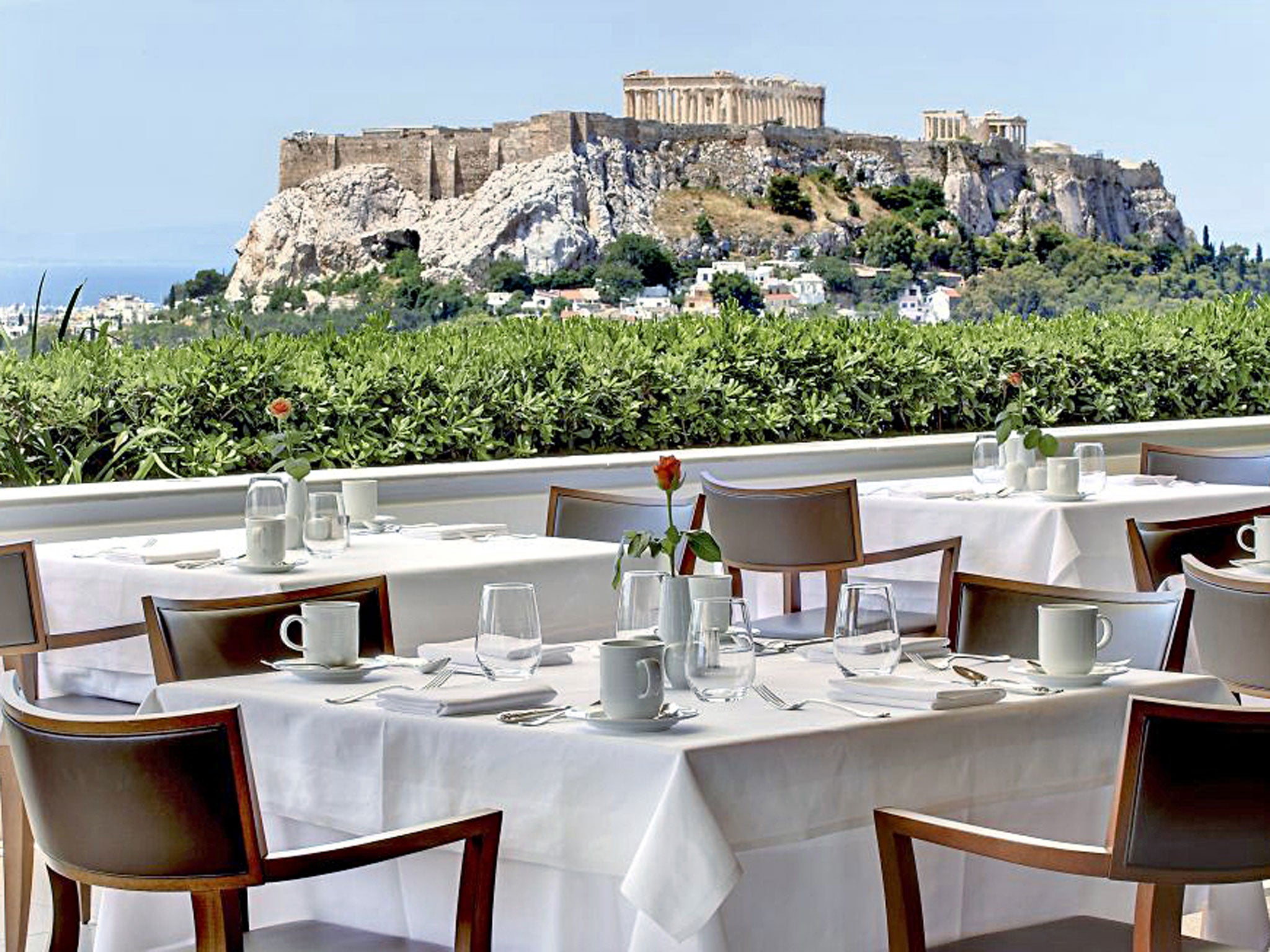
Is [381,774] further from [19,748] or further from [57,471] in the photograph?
[57,471]

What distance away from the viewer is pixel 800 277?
1417 cm

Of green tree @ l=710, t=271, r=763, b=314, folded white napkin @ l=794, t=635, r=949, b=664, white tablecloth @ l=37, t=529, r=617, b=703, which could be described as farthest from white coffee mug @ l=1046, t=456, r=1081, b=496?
green tree @ l=710, t=271, r=763, b=314

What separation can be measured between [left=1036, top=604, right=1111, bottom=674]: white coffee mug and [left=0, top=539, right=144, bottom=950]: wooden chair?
2.01 m

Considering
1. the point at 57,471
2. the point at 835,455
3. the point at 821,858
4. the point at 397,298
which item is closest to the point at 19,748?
the point at 821,858

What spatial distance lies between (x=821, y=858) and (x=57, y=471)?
4669 mm

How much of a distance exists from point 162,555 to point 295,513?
321 mm

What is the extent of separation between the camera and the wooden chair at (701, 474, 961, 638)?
543 centimetres

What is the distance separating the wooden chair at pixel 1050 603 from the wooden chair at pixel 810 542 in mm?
1591

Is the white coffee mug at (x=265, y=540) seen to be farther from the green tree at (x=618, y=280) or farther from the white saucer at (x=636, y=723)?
the green tree at (x=618, y=280)

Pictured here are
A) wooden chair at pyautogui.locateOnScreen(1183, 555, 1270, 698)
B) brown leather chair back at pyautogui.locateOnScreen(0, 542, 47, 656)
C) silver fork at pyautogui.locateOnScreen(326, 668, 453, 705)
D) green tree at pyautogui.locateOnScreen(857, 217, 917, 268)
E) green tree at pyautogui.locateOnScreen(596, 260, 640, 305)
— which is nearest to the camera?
silver fork at pyautogui.locateOnScreen(326, 668, 453, 705)

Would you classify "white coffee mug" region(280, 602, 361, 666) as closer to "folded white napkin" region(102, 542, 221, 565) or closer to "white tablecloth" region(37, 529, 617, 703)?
"white tablecloth" region(37, 529, 617, 703)

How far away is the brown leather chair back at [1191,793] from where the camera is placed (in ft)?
8.00

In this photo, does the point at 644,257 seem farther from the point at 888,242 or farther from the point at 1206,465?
the point at 1206,465

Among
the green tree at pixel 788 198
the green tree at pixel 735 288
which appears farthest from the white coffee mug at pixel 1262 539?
the green tree at pixel 788 198
